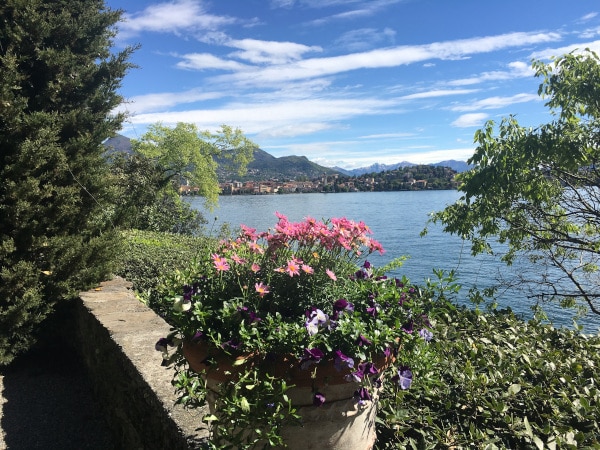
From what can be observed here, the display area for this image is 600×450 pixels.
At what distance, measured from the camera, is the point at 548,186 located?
21.7 ft

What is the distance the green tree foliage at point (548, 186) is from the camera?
5.97 m

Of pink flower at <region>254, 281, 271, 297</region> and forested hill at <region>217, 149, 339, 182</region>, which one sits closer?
pink flower at <region>254, 281, 271, 297</region>

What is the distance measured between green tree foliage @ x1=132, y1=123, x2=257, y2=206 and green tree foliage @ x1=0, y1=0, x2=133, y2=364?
554 inches

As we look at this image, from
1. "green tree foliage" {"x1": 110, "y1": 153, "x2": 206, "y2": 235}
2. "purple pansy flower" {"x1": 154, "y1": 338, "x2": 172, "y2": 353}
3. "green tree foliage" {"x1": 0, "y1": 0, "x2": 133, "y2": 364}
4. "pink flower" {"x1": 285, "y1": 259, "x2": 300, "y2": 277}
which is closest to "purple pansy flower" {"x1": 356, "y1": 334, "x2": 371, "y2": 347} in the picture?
"pink flower" {"x1": 285, "y1": 259, "x2": 300, "y2": 277}

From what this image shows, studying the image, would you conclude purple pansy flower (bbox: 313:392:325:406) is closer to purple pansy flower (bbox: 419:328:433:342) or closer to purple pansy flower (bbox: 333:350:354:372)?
purple pansy flower (bbox: 333:350:354:372)

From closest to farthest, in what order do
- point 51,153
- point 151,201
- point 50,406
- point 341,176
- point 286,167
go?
point 50,406 → point 51,153 → point 151,201 → point 341,176 → point 286,167

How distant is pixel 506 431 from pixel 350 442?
684mm

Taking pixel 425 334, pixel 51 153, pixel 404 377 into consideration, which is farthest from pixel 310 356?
pixel 51 153

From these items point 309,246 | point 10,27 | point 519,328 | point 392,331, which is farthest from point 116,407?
point 10,27

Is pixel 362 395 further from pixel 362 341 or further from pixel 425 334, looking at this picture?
pixel 425 334

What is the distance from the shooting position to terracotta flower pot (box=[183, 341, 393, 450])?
150cm

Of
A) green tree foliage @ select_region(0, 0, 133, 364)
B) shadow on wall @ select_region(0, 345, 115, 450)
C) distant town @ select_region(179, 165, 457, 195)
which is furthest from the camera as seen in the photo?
distant town @ select_region(179, 165, 457, 195)

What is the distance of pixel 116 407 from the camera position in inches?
130

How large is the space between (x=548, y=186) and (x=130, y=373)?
258 inches
